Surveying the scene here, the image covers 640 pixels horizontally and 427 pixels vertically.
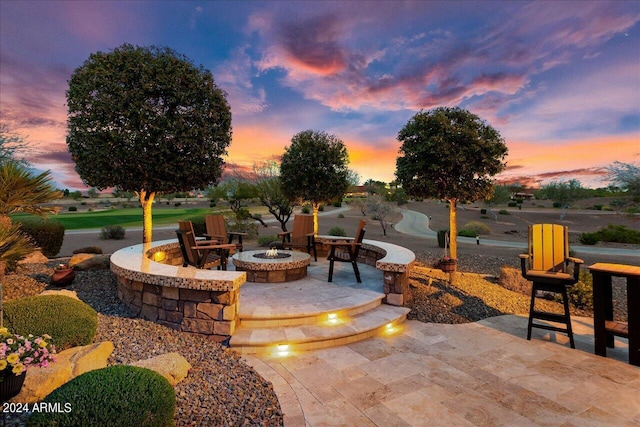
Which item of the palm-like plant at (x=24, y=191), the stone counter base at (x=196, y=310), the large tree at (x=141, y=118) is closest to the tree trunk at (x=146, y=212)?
the large tree at (x=141, y=118)

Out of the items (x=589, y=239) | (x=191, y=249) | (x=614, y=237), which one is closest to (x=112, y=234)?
(x=191, y=249)

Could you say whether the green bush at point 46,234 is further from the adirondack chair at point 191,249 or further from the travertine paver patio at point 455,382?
the travertine paver patio at point 455,382

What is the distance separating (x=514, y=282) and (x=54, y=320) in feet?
27.7

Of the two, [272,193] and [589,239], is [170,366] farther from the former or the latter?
[589,239]

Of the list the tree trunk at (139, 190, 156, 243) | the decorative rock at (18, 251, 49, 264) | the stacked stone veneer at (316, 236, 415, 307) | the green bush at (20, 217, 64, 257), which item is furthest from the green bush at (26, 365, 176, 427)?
the green bush at (20, 217, 64, 257)

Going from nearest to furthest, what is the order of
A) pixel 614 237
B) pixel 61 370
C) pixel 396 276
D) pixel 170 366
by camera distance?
1. pixel 61 370
2. pixel 170 366
3. pixel 396 276
4. pixel 614 237

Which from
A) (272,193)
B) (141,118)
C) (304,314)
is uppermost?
(141,118)

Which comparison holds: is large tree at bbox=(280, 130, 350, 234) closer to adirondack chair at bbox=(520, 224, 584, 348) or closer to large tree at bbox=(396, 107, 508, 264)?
large tree at bbox=(396, 107, 508, 264)

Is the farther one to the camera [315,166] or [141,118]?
[315,166]

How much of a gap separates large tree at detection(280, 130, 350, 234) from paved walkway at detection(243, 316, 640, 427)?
6081 millimetres

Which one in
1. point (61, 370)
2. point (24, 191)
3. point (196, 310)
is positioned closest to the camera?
point (61, 370)

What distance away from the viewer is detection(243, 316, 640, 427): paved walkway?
2482mm

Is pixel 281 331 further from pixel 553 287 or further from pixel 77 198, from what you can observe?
pixel 77 198

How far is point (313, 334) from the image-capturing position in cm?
383
